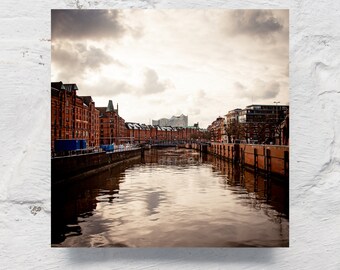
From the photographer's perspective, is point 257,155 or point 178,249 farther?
point 257,155

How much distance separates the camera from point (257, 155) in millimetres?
5812

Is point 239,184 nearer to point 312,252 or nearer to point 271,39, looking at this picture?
point 312,252

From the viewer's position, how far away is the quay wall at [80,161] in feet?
15.1

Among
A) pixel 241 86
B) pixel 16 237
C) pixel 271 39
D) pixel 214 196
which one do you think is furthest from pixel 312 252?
pixel 16 237

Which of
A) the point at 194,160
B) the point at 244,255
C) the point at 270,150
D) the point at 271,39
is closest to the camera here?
the point at 244,255

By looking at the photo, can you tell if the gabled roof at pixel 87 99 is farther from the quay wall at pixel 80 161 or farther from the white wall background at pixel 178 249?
the quay wall at pixel 80 161

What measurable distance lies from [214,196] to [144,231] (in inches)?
39.3

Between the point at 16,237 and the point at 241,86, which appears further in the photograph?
the point at 241,86

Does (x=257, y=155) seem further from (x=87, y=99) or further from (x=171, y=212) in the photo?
(x=87, y=99)

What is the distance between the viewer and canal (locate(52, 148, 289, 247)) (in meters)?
4.22

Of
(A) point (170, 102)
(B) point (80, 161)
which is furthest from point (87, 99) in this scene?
(B) point (80, 161)

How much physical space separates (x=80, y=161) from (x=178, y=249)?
2798 millimetres

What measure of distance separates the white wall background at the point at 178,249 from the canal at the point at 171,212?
4.3 inches

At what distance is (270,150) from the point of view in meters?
4.97
